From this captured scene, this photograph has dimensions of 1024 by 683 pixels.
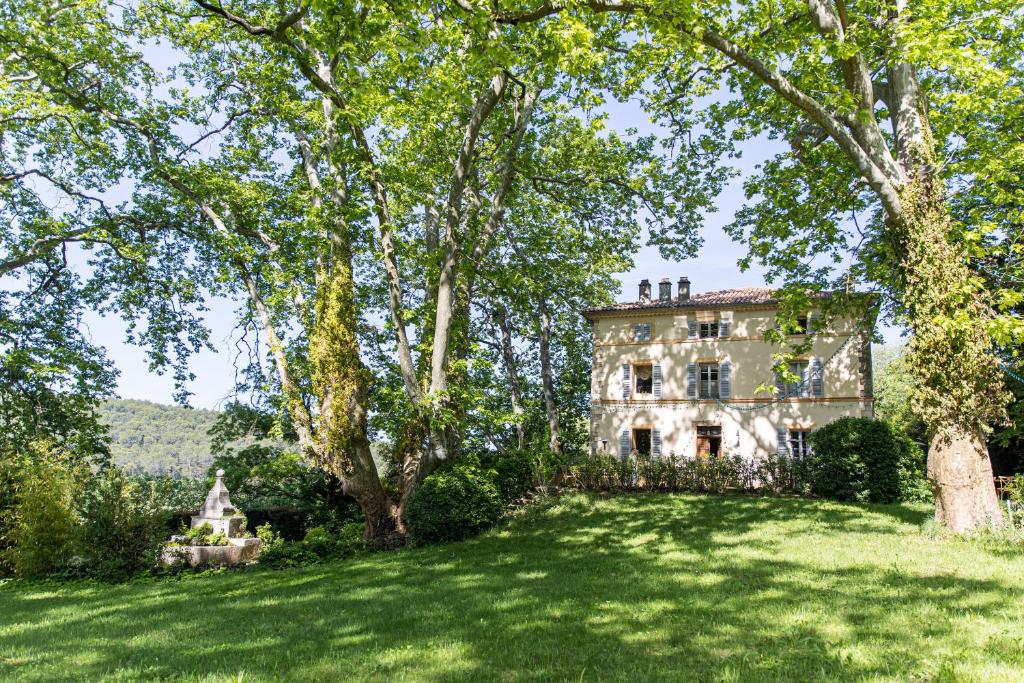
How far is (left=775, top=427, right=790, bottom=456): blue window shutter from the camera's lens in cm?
2348

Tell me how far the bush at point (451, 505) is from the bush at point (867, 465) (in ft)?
A: 34.3

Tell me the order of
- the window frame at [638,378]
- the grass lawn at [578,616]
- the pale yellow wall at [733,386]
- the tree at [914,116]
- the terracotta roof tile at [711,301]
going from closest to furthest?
1. the grass lawn at [578,616]
2. the tree at [914,116]
3. the pale yellow wall at [733,386]
4. the terracotta roof tile at [711,301]
5. the window frame at [638,378]

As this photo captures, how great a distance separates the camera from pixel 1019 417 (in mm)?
13516

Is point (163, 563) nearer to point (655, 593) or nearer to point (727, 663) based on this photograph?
point (655, 593)

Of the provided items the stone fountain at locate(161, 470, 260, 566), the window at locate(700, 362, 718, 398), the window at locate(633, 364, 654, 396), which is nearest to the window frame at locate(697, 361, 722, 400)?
the window at locate(700, 362, 718, 398)

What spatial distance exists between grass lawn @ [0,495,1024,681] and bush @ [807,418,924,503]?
6.34 m

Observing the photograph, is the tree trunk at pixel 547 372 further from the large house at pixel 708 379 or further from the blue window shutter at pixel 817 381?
the blue window shutter at pixel 817 381

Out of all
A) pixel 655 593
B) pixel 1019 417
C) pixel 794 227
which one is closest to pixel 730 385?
pixel 1019 417

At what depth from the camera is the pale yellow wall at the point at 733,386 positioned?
23172 mm

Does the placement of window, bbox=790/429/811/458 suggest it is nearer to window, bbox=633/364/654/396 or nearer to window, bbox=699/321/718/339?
window, bbox=699/321/718/339

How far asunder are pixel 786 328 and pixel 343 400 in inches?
358

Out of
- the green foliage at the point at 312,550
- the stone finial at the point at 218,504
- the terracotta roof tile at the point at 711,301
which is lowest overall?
the green foliage at the point at 312,550

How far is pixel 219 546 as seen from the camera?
12055 mm

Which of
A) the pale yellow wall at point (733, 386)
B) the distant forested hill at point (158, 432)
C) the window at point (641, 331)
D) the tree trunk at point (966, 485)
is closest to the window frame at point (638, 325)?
the window at point (641, 331)
